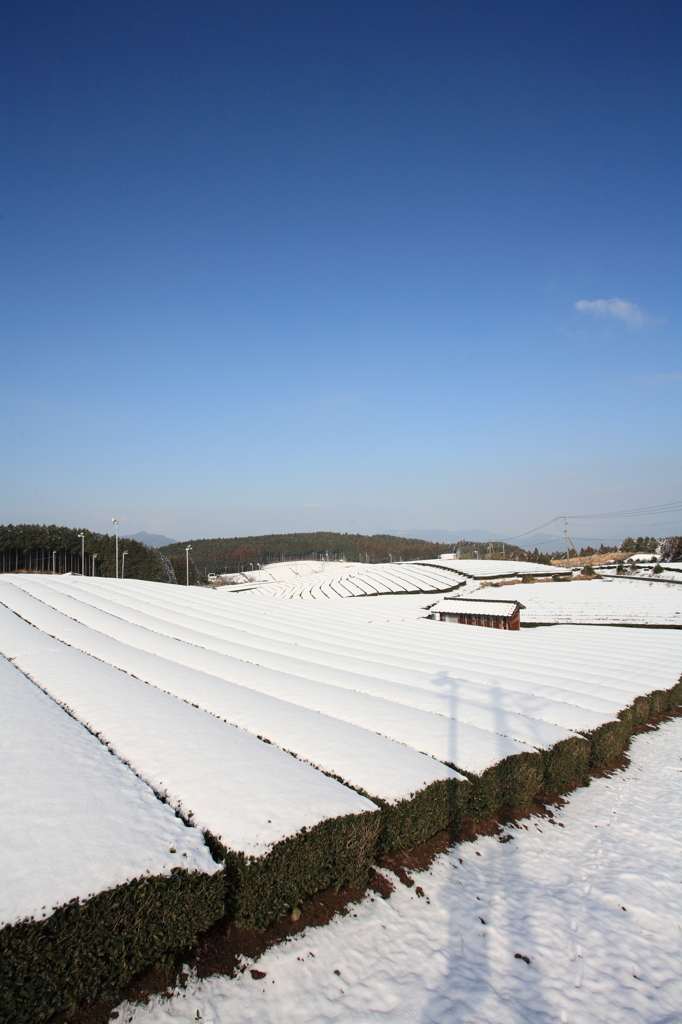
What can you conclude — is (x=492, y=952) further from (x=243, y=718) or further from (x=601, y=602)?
(x=601, y=602)

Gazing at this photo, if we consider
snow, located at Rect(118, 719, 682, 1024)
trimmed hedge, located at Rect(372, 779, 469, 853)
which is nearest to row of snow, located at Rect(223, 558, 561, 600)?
trimmed hedge, located at Rect(372, 779, 469, 853)

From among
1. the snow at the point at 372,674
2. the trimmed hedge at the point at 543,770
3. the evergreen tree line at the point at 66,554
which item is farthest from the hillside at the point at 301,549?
the trimmed hedge at the point at 543,770

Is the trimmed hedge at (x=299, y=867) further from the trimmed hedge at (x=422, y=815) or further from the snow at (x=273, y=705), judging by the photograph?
the snow at (x=273, y=705)

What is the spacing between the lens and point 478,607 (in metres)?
26.5

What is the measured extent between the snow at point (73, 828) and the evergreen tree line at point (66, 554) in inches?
3069

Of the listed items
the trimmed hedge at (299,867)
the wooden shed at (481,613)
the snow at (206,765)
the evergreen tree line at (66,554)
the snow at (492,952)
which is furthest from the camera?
the evergreen tree line at (66,554)

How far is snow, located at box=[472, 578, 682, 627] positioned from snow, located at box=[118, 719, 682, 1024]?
24440mm

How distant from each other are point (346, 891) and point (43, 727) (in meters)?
4.36

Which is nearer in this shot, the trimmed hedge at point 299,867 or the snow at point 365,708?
the trimmed hedge at point 299,867

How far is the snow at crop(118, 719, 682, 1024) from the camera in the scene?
3545 mm

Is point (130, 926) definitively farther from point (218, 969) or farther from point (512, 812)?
point (512, 812)

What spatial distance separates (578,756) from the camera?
27.4 ft

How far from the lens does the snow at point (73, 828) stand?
3432mm

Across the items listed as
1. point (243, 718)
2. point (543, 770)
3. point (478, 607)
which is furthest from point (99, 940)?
point (478, 607)
